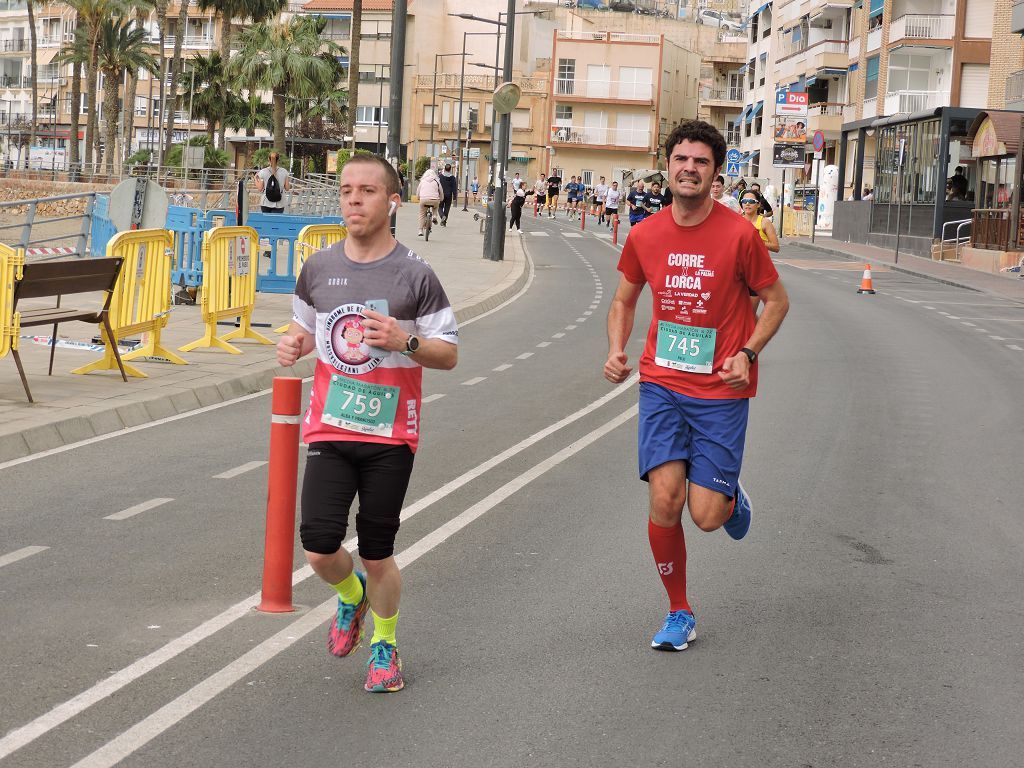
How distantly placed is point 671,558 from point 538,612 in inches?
27.5

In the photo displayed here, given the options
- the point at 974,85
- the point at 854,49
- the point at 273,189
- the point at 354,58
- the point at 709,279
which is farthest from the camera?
the point at 854,49

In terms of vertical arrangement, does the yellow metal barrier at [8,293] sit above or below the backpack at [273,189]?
below

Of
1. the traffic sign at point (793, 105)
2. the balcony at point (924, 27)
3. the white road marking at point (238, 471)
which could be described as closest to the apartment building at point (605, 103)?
the balcony at point (924, 27)

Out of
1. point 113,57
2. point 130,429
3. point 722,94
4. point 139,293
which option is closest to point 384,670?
point 130,429

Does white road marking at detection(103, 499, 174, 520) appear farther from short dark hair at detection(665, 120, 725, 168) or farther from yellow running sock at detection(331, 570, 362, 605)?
short dark hair at detection(665, 120, 725, 168)

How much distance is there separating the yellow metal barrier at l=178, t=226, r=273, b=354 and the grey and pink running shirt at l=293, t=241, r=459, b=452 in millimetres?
9719

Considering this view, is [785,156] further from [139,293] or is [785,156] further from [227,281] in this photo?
[139,293]

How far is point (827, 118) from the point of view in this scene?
75.1 m

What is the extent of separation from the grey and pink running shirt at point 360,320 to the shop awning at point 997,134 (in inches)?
1453

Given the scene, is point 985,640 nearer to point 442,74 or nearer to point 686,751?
point 686,751

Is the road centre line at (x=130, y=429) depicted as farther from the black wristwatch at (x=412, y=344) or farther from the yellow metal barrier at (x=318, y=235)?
the black wristwatch at (x=412, y=344)

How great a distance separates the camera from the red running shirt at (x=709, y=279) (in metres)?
5.77

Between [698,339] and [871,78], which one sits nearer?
[698,339]

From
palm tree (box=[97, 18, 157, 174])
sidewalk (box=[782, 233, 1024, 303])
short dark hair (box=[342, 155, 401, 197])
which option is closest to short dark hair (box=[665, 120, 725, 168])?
short dark hair (box=[342, 155, 401, 197])
